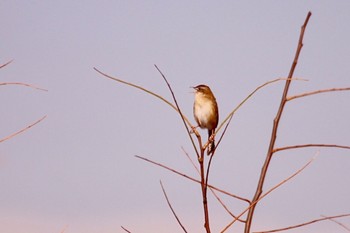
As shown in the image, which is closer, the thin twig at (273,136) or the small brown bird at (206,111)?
the thin twig at (273,136)

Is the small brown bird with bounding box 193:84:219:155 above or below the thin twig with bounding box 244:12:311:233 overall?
above

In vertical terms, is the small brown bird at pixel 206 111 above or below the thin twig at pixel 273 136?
above

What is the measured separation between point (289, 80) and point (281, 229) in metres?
0.44

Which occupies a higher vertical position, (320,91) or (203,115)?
(203,115)

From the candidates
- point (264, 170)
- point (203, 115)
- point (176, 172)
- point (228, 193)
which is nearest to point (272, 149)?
point (264, 170)

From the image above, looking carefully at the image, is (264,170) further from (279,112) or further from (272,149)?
(279,112)

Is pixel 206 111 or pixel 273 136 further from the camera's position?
pixel 206 111

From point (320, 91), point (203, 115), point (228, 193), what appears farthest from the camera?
point (203, 115)

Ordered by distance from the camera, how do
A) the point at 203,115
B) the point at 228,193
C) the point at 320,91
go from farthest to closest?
the point at 203,115 < the point at 228,193 < the point at 320,91

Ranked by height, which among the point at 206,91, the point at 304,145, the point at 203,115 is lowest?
the point at 304,145

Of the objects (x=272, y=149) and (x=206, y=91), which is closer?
(x=272, y=149)

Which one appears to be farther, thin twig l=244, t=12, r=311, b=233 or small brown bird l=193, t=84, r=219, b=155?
small brown bird l=193, t=84, r=219, b=155

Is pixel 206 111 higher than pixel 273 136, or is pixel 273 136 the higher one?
pixel 206 111

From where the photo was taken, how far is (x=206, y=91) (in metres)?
8.76
